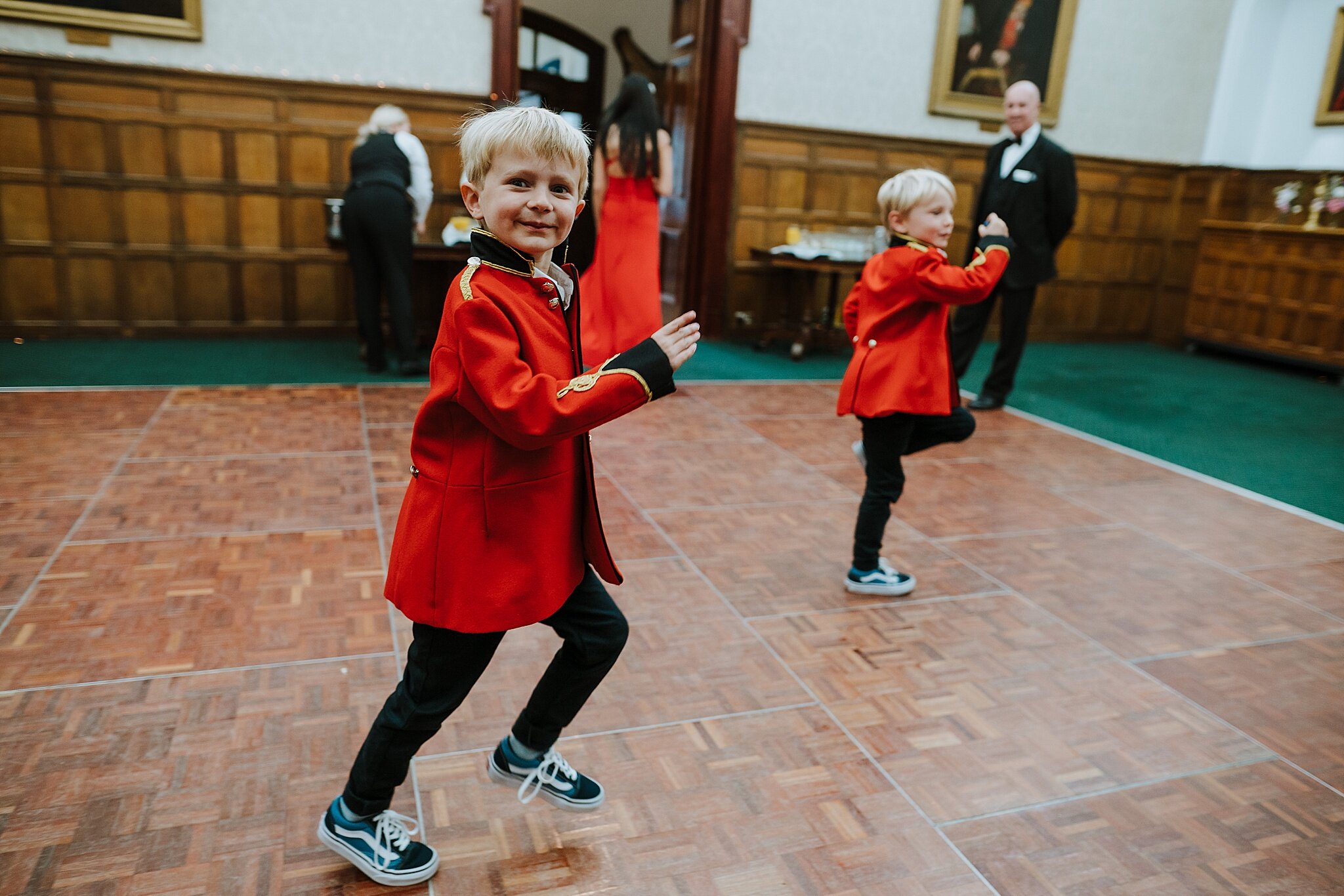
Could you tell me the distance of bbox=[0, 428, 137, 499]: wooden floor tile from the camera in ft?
11.3

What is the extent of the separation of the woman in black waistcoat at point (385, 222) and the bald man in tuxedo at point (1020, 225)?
321 cm

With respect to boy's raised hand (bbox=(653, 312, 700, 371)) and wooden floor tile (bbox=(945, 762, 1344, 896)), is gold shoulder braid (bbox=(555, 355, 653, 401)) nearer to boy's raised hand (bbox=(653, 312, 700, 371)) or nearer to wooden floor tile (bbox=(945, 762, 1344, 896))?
boy's raised hand (bbox=(653, 312, 700, 371))

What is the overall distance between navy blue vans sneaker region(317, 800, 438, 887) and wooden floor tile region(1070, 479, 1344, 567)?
9.87 ft

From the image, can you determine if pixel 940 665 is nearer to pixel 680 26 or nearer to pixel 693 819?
pixel 693 819

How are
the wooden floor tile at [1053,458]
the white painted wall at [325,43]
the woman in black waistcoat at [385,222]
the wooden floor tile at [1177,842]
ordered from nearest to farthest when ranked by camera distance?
the wooden floor tile at [1177,842] → the wooden floor tile at [1053,458] → the woman in black waistcoat at [385,222] → the white painted wall at [325,43]

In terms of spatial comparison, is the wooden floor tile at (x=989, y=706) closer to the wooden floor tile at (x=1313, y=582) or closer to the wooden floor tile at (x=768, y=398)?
the wooden floor tile at (x=1313, y=582)

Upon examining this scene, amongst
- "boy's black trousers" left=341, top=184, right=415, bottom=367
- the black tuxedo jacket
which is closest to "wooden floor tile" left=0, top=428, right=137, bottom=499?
"boy's black trousers" left=341, top=184, right=415, bottom=367

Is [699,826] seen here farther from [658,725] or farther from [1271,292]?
[1271,292]

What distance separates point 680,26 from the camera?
23.8 feet

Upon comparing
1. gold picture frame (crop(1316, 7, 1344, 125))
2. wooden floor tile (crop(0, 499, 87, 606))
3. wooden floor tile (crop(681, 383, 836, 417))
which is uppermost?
gold picture frame (crop(1316, 7, 1344, 125))

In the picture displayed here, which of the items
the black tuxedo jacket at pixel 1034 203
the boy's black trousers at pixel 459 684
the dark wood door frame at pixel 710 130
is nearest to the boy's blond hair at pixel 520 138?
the boy's black trousers at pixel 459 684

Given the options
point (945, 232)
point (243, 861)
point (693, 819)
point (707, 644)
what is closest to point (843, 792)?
point (693, 819)

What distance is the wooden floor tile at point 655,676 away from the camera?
2189 millimetres

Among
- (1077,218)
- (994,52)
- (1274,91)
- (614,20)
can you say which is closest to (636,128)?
(994,52)
